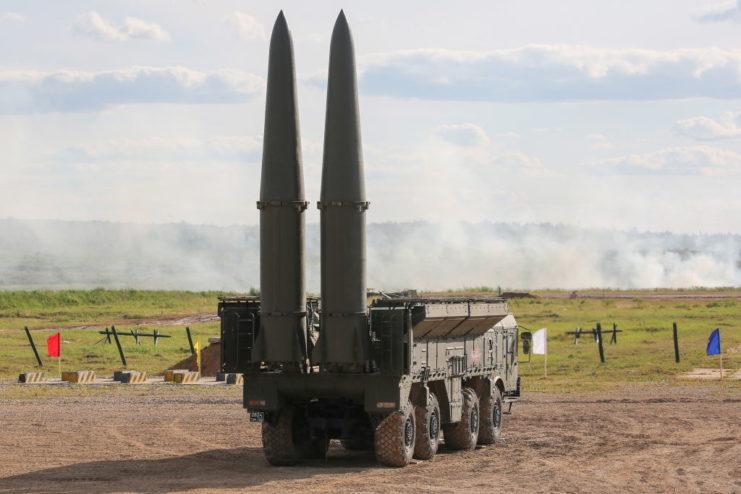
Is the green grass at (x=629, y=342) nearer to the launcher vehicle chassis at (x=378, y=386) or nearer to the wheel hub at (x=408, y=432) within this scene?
the launcher vehicle chassis at (x=378, y=386)

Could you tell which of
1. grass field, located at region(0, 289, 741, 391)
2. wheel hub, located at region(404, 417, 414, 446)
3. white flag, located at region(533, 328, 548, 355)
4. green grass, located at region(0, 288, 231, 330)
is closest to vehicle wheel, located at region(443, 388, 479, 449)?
wheel hub, located at region(404, 417, 414, 446)

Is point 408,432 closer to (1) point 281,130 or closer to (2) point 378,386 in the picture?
(2) point 378,386

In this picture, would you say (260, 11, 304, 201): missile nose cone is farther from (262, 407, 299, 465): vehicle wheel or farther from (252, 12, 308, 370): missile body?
(262, 407, 299, 465): vehicle wheel

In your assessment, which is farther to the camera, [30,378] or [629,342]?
[629,342]

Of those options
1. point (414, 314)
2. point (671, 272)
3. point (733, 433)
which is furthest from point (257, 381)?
point (671, 272)

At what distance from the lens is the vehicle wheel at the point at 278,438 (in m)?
21.4

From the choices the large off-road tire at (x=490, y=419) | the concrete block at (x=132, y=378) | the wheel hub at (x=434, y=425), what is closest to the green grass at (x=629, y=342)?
the concrete block at (x=132, y=378)

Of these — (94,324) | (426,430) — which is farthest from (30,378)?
(94,324)

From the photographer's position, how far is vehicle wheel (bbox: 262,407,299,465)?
21406mm

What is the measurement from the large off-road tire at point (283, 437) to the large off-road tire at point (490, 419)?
4420 mm

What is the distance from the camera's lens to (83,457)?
22797 millimetres

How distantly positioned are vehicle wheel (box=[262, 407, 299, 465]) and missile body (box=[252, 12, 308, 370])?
94 centimetres

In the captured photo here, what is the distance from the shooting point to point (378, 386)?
20609 millimetres

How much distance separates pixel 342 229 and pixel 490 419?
6.03 meters
